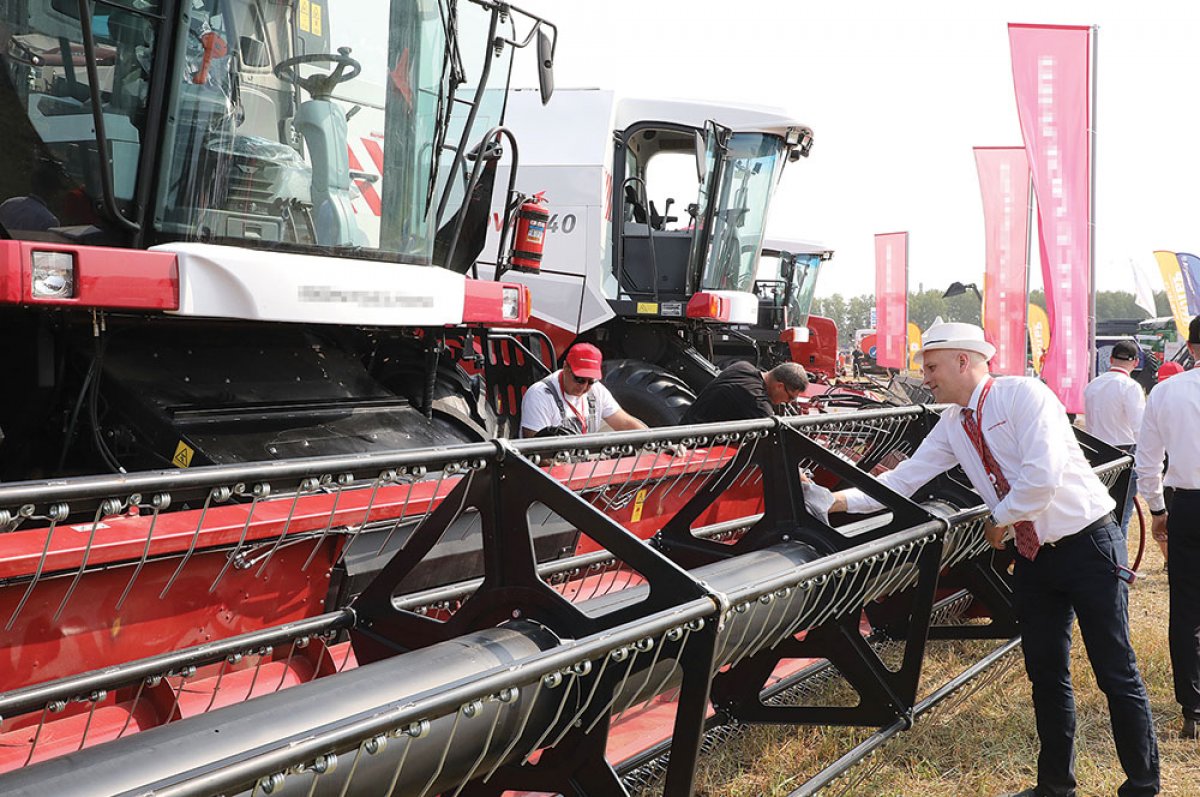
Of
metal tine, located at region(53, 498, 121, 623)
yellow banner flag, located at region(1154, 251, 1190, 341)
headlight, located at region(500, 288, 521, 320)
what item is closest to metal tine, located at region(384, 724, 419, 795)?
metal tine, located at region(53, 498, 121, 623)

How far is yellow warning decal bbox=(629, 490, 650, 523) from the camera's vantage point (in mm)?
3588

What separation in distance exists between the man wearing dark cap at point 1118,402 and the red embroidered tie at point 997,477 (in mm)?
3358

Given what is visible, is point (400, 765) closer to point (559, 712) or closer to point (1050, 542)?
point (559, 712)

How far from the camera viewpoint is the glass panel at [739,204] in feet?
27.6

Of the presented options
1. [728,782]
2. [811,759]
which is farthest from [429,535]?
[811,759]

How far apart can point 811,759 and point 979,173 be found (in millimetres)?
8774

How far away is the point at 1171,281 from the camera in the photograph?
20.2 m

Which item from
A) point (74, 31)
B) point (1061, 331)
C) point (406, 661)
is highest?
point (74, 31)

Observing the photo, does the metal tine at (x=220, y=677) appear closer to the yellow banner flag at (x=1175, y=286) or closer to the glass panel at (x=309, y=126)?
the glass panel at (x=309, y=126)

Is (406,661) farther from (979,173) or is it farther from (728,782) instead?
(979,173)

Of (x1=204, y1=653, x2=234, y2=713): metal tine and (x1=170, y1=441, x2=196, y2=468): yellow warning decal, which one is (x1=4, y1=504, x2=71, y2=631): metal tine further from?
(x1=170, y1=441, x2=196, y2=468): yellow warning decal

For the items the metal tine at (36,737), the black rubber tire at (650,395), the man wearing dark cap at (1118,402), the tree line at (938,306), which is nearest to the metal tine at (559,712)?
the metal tine at (36,737)

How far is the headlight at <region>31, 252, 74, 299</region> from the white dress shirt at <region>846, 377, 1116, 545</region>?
2.58 m

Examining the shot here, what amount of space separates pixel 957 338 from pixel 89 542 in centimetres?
232
